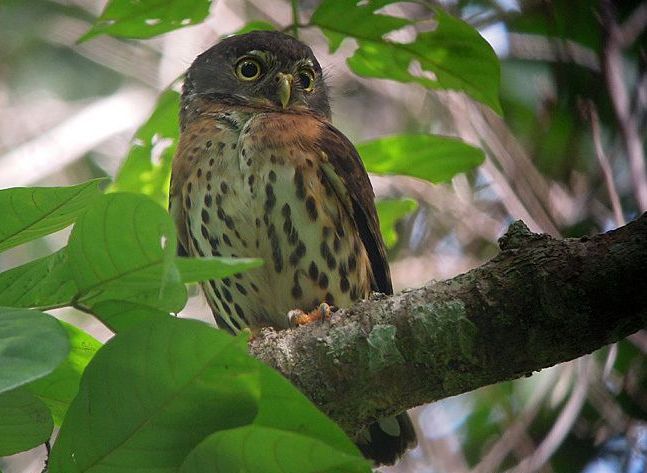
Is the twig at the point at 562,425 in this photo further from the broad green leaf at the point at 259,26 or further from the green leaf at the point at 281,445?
the green leaf at the point at 281,445

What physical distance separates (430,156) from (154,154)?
44.9 inches

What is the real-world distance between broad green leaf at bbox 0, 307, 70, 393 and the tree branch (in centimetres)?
102

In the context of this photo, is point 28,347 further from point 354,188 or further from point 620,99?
point 620,99

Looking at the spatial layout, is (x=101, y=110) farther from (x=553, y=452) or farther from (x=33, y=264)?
(x=33, y=264)

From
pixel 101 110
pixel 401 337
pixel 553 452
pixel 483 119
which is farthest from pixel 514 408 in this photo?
pixel 101 110

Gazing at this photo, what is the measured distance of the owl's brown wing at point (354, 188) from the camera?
3.70 m

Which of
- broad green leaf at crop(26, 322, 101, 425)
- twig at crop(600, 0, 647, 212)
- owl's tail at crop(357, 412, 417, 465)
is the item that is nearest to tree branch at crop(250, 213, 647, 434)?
broad green leaf at crop(26, 322, 101, 425)

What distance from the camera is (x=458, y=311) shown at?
7.14 ft

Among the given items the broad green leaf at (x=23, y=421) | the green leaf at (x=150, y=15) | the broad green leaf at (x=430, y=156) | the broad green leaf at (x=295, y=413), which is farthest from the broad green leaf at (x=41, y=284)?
the broad green leaf at (x=430, y=156)

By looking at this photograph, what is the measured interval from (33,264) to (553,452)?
2.95 metres

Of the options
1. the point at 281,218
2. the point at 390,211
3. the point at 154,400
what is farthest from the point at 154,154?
the point at 154,400

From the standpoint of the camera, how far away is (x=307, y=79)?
452 cm

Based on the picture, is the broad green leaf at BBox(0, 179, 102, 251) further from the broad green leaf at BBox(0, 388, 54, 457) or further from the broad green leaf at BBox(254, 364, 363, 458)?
the broad green leaf at BBox(254, 364, 363, 458)

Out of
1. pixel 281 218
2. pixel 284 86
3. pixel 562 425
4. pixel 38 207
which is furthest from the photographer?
pixel 284 86
